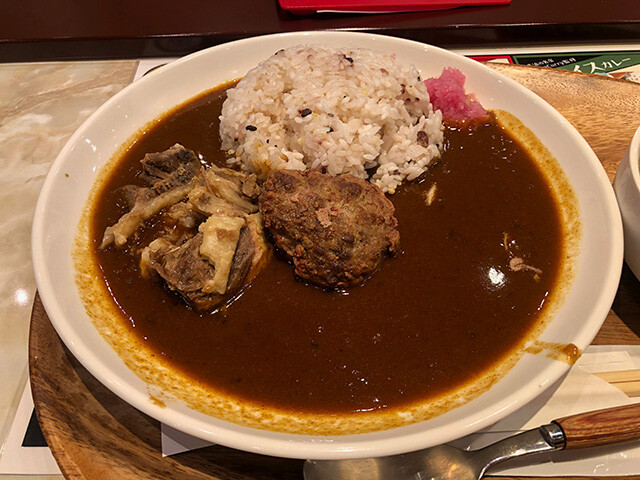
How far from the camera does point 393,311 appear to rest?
2.17 metres

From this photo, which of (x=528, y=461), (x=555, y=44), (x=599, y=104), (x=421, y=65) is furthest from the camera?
(x=555, y=44)

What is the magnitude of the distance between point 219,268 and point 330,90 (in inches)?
49.3

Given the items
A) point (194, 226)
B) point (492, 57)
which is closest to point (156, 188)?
point (194, 226)

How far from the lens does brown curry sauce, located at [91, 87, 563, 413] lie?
196 cm

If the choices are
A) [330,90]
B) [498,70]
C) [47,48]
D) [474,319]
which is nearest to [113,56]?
[47,48]

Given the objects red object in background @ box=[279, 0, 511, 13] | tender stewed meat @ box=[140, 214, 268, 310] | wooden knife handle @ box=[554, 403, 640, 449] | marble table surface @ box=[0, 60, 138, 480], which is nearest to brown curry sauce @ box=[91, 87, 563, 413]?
tender stewed meat @ box=[140, 214, 268, 310]

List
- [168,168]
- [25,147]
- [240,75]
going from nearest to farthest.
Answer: [168,168] < [240,75] < [25,147]

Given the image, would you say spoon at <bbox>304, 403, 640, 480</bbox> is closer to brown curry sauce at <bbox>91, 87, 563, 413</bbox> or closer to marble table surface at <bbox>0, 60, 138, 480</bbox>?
brown curry sauce at <bbox>91, 87, 563, 413</bbox>

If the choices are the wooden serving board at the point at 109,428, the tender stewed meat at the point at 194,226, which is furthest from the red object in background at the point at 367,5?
the wooden serving board at the point at 109,428

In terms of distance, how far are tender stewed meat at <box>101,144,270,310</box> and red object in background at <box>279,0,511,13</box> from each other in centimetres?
191

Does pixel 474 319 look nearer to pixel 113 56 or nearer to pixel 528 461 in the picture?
pixel 528 461

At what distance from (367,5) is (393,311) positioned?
9.20 feet

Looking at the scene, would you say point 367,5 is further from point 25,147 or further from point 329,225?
point 25,147

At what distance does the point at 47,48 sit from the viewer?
13.0 feet
